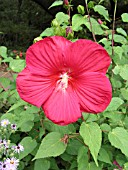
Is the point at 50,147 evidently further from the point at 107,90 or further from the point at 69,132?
the point at 107,90

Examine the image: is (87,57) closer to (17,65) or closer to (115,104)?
(115,104)

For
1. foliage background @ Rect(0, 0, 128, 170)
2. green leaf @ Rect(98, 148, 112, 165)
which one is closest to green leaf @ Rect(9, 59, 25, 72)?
foliage background @ Rect(0, 0, 128, 170)

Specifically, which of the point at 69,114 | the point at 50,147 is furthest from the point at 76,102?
the point at 50,147

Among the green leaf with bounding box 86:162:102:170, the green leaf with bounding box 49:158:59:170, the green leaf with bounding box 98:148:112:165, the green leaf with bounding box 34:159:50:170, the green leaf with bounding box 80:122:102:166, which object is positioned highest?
the green leaf with bounding box 80:122:102:166

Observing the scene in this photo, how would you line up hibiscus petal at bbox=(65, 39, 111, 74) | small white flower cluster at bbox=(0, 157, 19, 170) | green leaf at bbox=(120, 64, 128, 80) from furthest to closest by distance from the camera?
green leaf at bbox=(120, 64, 128, 80), small white flower cluster at bbox=(0, 157, 19, 170), hibiscus petal at bbox=(65, 39, 111, 74)

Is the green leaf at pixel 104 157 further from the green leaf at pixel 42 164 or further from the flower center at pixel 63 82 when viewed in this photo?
the flower center at pixel 63 82

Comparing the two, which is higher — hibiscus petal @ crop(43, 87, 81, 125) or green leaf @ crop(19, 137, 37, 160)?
hibiscus petal @ crop(43, 87, 81, 125)

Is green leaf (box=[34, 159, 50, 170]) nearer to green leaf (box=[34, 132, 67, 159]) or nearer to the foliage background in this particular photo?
the foliage background
